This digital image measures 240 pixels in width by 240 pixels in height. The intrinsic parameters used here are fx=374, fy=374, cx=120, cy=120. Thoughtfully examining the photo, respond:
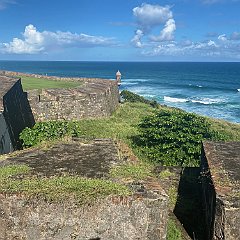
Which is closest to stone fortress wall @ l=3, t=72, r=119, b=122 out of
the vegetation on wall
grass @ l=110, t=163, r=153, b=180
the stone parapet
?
the vegetation on wall

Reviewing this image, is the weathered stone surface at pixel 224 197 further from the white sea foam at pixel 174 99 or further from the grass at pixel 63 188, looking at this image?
the white sea foam at pixel 174 99

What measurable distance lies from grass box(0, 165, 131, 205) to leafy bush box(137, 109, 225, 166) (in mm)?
7435

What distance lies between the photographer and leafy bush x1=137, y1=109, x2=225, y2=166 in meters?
13.9

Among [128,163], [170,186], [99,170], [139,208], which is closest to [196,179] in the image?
[170,186]

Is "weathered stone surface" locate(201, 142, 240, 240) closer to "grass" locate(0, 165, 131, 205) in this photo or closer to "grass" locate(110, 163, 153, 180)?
"grass" locate(110, 163, 153, 180)

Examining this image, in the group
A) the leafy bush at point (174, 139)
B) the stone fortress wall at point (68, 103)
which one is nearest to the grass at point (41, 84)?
the stone fortress wall at point (68, 103)

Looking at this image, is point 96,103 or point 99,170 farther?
point 96,103

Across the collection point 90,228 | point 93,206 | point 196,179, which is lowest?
point 196,179

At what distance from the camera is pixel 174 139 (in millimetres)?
14453

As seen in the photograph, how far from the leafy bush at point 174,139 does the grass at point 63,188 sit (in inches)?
293

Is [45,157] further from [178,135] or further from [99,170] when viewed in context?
[178,135]

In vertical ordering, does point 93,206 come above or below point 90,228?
above

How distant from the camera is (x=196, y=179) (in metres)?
12.2

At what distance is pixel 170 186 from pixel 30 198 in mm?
6148
